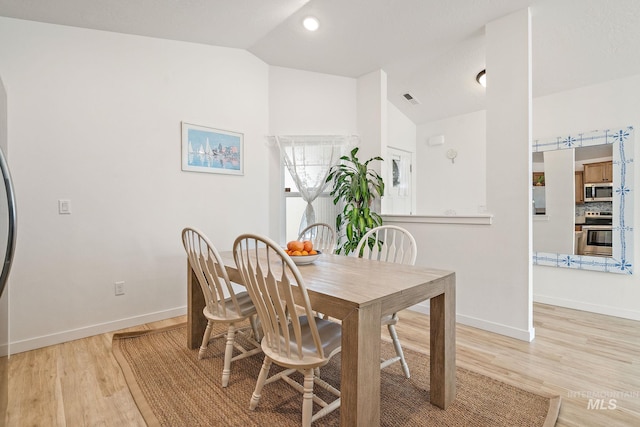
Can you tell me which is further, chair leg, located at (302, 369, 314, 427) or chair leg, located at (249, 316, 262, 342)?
chair leg, located at (249, 316, 262, 342)

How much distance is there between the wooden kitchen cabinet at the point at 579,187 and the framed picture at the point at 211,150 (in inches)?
137

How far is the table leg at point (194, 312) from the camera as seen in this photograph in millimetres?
2338

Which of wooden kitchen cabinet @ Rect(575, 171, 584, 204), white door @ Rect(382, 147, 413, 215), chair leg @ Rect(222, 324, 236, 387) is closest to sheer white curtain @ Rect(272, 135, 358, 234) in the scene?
white door @ Rect(382, 147, 413, 215)

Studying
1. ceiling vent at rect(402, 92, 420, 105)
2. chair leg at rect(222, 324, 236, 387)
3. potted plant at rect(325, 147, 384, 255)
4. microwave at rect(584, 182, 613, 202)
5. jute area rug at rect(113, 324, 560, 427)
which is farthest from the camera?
ceiling vent at rect(402, 92, 420, 105)

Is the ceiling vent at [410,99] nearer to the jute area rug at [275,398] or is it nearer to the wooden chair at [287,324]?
the jute area rug at [275,398]

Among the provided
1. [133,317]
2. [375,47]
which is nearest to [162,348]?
[133,317]

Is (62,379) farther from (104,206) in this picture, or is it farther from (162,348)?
(104,206)

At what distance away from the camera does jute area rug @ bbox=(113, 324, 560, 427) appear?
5.10ft

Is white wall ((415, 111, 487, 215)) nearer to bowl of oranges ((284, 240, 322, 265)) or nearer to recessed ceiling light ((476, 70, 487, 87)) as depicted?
recessed ceiling light ((476, 70, 487, 87))

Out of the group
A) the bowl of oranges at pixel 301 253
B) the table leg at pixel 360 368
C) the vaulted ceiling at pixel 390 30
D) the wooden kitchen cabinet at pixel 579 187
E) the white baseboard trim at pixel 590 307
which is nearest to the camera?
the table leg at pixel 360 368

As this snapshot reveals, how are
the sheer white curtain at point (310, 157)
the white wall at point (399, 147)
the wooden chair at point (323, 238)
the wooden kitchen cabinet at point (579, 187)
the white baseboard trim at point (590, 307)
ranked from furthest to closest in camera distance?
the white wall at point (399, 147) → the sheer white curtain at point (310, 157) → the wooden kitchen cabinet at point (579, 187) → the white baseboard trim at point (590, 307) → the wooden chair at point (323, 238)

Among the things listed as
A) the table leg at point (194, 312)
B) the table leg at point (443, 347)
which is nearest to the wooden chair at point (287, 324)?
the table leg at point (443, 347)

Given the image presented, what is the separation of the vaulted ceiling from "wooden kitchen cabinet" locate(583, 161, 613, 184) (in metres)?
0.81

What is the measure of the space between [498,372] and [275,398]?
140 centimetres
